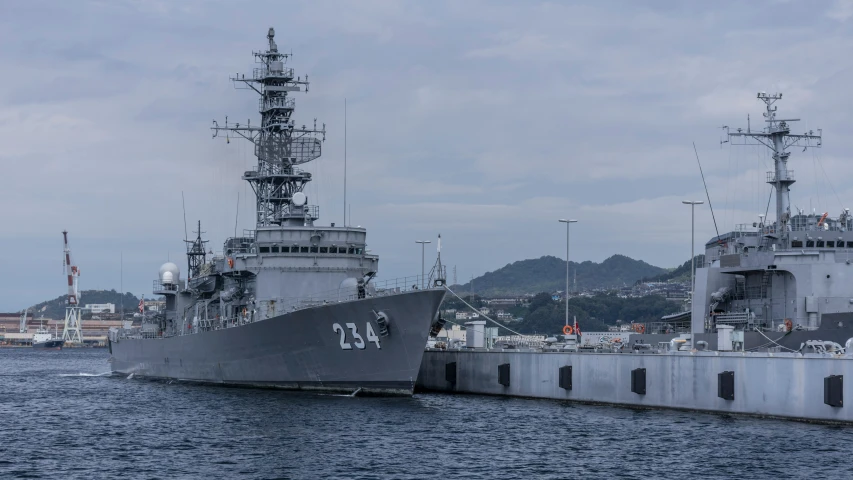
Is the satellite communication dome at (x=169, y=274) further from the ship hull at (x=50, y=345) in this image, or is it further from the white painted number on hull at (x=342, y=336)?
the ship hull at (x=50, y=345)

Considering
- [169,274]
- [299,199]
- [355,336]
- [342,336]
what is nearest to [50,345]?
[169,274]

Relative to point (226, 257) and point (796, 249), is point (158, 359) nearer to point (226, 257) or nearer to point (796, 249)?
point (226, 257)

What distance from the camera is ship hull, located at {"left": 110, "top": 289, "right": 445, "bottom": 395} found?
39.4m

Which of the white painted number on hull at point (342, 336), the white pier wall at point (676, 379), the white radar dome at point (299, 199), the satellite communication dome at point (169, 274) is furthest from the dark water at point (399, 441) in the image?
the satellite communication dome at point (169, 274)

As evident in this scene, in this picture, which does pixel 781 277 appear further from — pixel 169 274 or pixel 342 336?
pixel 169 274

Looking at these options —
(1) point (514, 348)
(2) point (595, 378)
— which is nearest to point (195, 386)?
(1) point (514, 348)

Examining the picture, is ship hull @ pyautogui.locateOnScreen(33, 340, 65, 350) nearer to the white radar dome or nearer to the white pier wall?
the white radar dome

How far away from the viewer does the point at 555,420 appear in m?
35.5

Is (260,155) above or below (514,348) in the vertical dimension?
above

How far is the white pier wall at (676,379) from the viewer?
104ft

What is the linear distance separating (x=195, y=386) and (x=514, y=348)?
53.1ft

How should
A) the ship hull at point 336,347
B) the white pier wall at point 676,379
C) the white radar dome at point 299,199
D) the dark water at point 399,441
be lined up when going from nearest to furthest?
the dark water at point 399,441 < the white pier wall at point 676,379 < the ship hull at point 336,347 < the white radar dome at point 299,199

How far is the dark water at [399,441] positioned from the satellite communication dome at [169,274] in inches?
832

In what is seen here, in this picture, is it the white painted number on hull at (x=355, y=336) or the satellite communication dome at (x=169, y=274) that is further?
the satellite communication dome at (x=169, y=274)
